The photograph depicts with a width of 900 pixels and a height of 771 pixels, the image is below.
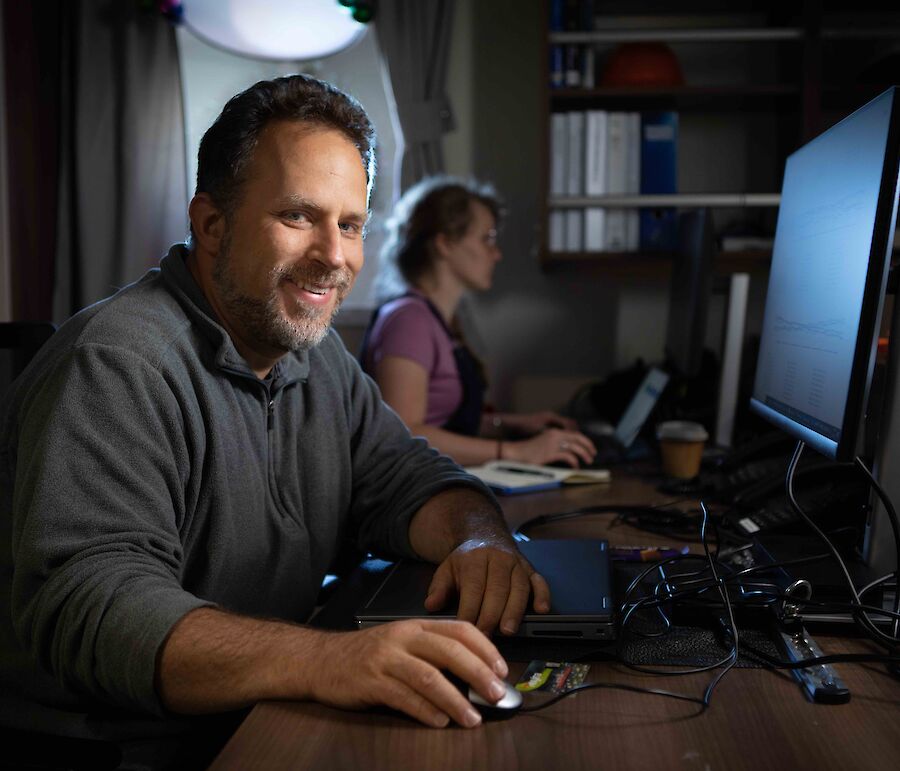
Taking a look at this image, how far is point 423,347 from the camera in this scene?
2.23 meters

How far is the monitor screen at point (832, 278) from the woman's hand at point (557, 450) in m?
0.65

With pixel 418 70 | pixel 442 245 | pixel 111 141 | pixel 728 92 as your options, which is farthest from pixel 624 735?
pixel 111 141

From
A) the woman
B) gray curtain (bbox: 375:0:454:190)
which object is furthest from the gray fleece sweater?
gray curtain (bbox: 375:0:454:190)

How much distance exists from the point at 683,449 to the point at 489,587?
0.93m

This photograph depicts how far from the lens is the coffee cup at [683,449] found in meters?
1.72

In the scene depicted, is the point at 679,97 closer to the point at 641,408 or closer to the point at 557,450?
the point at 641,408

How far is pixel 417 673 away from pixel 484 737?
7 cm

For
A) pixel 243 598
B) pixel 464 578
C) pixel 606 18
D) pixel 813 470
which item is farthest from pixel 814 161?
pixel 606 18

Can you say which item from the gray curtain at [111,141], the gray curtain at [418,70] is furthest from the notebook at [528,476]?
the gray curtain at [111,141]

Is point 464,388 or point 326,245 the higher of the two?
point 326,245

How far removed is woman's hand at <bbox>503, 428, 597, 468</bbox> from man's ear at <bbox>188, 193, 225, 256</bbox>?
3.06 feet

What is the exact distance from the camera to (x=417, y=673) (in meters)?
0.69

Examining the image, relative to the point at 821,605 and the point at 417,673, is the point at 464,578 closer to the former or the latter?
the point at 417,673

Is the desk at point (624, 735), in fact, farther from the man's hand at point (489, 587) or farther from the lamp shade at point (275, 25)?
the lamp shade at point (275, 25)
